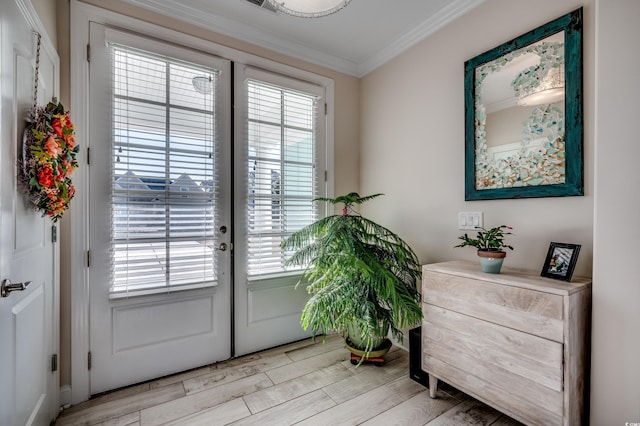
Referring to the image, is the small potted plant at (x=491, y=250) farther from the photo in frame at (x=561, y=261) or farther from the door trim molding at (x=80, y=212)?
the door trim molding at (x=80, y=212)

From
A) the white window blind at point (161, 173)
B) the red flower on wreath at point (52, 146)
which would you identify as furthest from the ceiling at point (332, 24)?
the red flower on wreath at point (52, 146)

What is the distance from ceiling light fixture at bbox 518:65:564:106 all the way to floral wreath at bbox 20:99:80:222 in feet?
8.24

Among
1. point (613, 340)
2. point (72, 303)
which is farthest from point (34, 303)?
point (613, 340)

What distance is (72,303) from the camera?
1.87m

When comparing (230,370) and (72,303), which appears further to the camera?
(230,370)

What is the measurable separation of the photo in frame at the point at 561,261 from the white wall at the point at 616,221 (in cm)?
9

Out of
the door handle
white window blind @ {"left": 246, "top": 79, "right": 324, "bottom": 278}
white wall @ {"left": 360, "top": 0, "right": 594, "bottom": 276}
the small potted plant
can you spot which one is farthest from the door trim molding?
the small potted plant

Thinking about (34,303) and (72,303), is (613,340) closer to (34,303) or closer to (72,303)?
(34,303)

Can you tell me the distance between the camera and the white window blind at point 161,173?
2.00m

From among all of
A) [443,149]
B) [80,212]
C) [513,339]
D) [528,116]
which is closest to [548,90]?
[528,116]

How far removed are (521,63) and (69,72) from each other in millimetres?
2778

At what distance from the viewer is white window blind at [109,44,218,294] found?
6.57ft

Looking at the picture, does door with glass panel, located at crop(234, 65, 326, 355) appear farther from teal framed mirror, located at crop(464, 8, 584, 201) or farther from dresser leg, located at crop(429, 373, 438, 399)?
teal framed mirror, located at crop(464, 8, 584, 201)

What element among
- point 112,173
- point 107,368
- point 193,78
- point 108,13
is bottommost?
point 107,368
